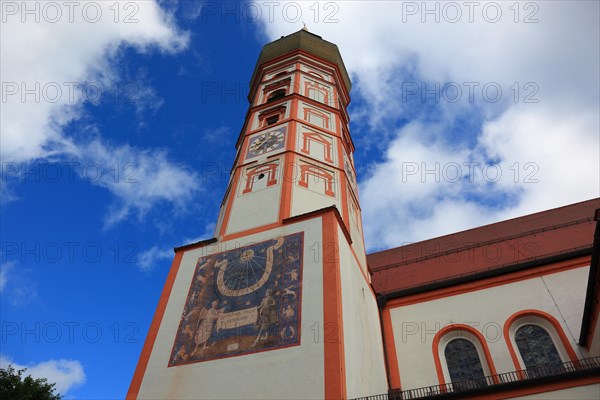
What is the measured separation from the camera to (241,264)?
11.3 m

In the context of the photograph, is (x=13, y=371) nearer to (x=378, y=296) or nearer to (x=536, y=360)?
(x=378, y=296)

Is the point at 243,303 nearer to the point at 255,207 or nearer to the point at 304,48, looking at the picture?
the point at 255,207

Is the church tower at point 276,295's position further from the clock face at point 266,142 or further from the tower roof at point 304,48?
the tower roof at point 304,48

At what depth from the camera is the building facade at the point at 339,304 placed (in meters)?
8.74

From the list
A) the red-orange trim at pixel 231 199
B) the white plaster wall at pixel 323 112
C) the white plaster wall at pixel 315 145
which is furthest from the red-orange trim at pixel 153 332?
the white plaster wall at pixel 323 112

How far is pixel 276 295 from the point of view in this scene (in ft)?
32.9

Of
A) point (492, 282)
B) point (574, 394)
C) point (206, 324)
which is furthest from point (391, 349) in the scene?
point (206, 324)

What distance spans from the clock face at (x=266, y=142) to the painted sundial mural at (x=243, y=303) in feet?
Result: 15.7

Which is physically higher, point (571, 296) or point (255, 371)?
point (571, 296)

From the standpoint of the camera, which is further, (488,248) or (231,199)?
(488,248)

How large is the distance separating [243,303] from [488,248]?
9501mm

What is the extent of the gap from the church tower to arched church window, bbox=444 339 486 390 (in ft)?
5.45

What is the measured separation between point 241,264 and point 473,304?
6.24 metres

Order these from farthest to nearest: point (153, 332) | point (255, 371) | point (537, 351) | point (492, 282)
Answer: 1. point (492, 282)
2. point (537, 351)
3. point (153, 332)
4. point (255, 371)
